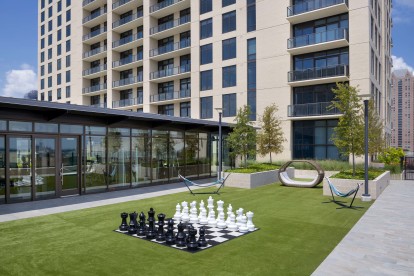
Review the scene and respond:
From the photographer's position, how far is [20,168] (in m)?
13.6

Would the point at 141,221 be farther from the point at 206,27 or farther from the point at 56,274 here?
the point at 206,27

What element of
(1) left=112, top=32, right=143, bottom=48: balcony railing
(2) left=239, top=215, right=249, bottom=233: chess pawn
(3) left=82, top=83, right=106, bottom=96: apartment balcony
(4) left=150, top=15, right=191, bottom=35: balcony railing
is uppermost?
(4) left=150, top=15, right=191, bottom=35: balcony railing

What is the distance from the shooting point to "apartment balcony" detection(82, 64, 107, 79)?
151 feet

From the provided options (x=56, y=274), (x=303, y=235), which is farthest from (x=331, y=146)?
(x=56, y=274)

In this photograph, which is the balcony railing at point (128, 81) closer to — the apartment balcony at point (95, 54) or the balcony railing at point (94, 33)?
the apartment balcony at point (95, 54)

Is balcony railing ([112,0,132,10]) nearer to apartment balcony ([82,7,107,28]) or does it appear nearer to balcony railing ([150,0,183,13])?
apartment balcony ([82,7,107,28])

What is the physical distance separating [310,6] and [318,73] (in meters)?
5.99

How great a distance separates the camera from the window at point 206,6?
35688mm

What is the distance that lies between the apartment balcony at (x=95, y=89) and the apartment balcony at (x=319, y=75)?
90.7 ft

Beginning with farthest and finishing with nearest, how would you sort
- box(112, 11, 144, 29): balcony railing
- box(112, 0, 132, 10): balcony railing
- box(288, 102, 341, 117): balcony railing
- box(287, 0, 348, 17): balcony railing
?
box(112, 0, 132, 10): balcony railing, box(112, 11, 144, 29): balcony railing, box(288, 102, 341, 117): balcony railing, box(287, 0, 348, 17): balcony railing

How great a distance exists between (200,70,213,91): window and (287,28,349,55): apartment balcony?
9.28m

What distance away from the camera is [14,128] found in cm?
1336

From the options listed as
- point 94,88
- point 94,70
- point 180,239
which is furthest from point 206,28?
point 180,239

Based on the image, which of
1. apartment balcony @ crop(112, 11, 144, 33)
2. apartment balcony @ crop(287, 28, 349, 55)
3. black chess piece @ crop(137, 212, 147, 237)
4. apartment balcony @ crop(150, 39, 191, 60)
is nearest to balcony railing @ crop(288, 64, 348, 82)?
apartment balcony @ crop(287, 28, 349, 55)
